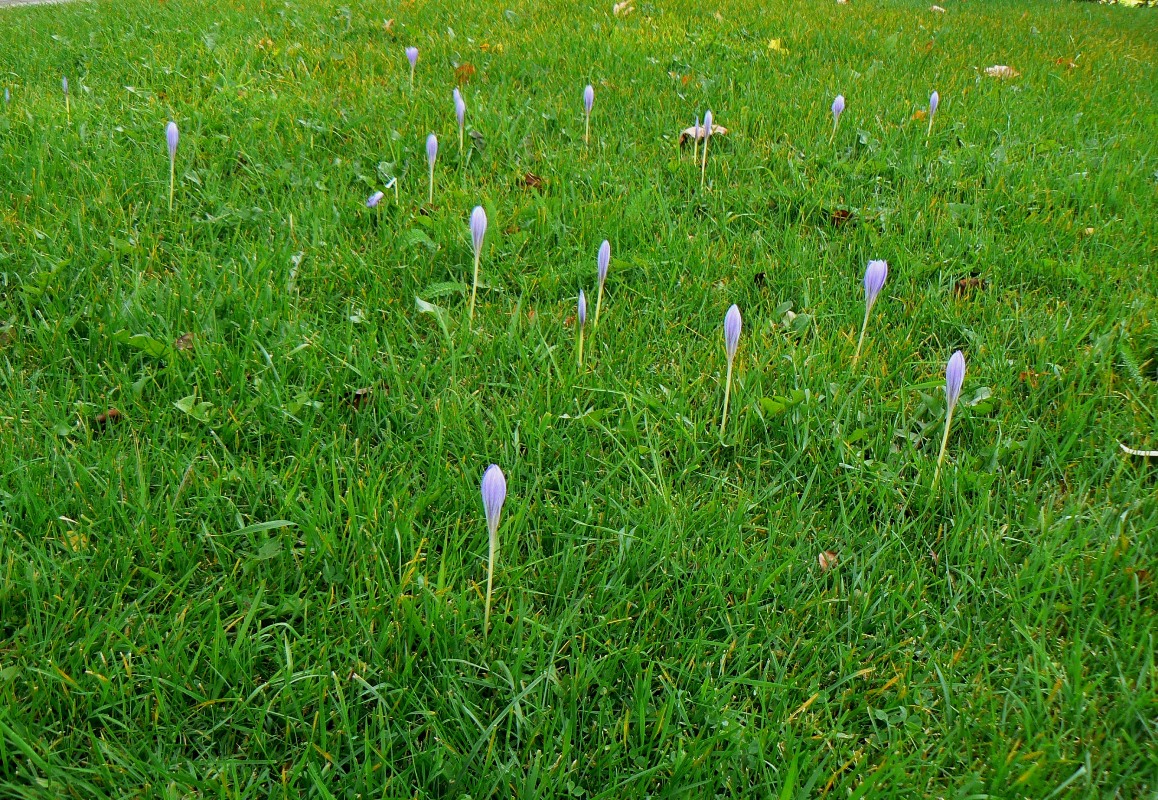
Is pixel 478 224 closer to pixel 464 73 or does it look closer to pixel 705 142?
pixel 705 142

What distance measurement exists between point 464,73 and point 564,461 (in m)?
3.01

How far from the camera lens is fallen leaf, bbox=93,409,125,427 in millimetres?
1822

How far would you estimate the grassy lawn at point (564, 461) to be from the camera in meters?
1.26

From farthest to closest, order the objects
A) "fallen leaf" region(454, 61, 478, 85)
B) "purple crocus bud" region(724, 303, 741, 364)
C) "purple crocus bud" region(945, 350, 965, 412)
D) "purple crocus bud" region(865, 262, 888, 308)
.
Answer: "fallen leaf" region(454, 61, 478, 85) < "purple crocus bud" region(865, 262, 888, 308) < "purple crocus bud" region(724, 303, 741, 364) < "purple crocus bud" region(945, 350, 965, 412)

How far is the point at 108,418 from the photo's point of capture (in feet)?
5.97

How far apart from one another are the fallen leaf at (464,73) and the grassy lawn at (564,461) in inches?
25.5

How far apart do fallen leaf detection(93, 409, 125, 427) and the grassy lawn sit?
0.06 feet

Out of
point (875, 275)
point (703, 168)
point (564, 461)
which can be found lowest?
point (564, 461)

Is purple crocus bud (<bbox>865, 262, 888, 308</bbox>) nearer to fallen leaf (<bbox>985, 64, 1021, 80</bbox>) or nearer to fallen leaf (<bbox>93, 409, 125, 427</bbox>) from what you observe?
fallen leaf (<bbox>93, 409, 125, 427</bbox>)

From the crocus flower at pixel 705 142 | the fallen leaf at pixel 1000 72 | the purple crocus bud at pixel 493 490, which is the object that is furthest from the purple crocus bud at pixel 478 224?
the fallen leaf at pixel 1000 72

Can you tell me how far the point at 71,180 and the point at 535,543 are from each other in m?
2.28

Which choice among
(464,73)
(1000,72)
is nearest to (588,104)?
(464,73)

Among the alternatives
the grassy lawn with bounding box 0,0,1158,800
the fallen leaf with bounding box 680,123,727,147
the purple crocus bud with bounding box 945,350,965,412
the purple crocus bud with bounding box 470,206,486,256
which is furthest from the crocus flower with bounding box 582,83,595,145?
the purple crocus bud with bounding box 945,350,965,412

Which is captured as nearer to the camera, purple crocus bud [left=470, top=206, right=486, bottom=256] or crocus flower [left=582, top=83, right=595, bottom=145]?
purple crocus bud [left=470, top=206, right=486, bottom=256]
